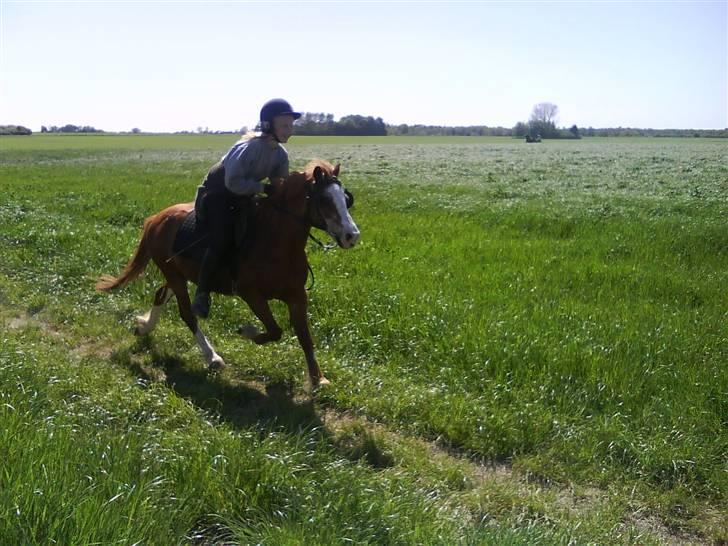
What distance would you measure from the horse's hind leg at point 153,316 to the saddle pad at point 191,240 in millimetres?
804

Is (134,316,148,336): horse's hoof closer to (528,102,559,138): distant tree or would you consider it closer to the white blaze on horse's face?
the white blaze on horse's face

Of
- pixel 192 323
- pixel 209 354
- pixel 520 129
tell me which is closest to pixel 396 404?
pixel 209 354

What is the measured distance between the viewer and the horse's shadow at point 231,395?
16.3ft

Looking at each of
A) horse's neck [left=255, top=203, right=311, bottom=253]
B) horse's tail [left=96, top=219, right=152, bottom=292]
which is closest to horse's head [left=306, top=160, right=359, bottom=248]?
horse's neck [left=255, top=203, right=311, bottom=253]

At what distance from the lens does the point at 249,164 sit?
18.0 feet

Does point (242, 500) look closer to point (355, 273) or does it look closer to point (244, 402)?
point (244, 402)

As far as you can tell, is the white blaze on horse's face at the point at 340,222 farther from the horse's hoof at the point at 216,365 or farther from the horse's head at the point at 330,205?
the horse's hoof at the point at 216,365

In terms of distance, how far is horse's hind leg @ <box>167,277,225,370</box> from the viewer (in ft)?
20.1

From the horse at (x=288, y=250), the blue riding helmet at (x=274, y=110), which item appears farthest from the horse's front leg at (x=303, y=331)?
the blue riding helmet at (x=274, y=110)

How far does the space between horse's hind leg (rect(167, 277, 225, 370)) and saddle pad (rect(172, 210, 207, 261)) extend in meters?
0.52

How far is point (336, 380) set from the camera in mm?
5703

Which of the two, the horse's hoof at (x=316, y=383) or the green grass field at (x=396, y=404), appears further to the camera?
the horse's hoof at (x=316, y=383)

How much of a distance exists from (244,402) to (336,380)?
863 mm

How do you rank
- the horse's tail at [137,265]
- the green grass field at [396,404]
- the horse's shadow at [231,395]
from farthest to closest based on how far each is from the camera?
the horse's tail at [137,265], the horse's shadow at [231,395], the green grass field at [396,404]
